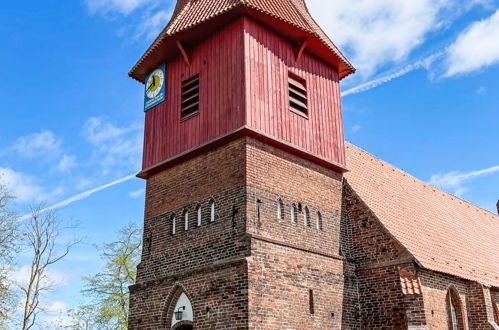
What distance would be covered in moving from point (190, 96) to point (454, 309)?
33.3 ft

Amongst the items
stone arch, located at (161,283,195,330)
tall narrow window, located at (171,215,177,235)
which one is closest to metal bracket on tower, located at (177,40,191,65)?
tall narrow window, located at (171,215,177,235)

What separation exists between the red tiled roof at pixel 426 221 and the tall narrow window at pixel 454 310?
2.03 ft

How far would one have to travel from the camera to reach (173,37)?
14.7 metres

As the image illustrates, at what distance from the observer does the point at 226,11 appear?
13586 millimetres

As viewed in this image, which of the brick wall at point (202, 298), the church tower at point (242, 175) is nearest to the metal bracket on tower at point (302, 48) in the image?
the church tower at point (242, 175)

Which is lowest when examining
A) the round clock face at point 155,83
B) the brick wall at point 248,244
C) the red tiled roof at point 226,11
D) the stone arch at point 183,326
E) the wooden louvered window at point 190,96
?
the stone arch at point 183,326

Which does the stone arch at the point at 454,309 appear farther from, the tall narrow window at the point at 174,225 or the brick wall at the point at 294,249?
the tall narrow window at the point at 174,225

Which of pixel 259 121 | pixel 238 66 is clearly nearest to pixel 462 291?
pixel 259 121

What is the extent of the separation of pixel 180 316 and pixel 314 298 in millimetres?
3396

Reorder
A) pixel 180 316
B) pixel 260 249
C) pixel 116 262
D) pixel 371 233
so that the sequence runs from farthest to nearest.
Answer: pixel 116 262 → pixel 371 233 → pixel 180 316 → pixel 260 249

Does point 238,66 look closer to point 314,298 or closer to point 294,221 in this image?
point 294,221

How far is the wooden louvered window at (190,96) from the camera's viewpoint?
566 inches

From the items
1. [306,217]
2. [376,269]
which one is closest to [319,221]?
[306,217]

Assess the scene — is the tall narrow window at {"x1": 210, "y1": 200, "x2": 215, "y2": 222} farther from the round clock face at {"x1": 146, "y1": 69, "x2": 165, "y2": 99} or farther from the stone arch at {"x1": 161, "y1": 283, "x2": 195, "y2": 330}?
the round clock face at {"x1": 146, "y1": 69, "x2": 165, "y2": 99}
